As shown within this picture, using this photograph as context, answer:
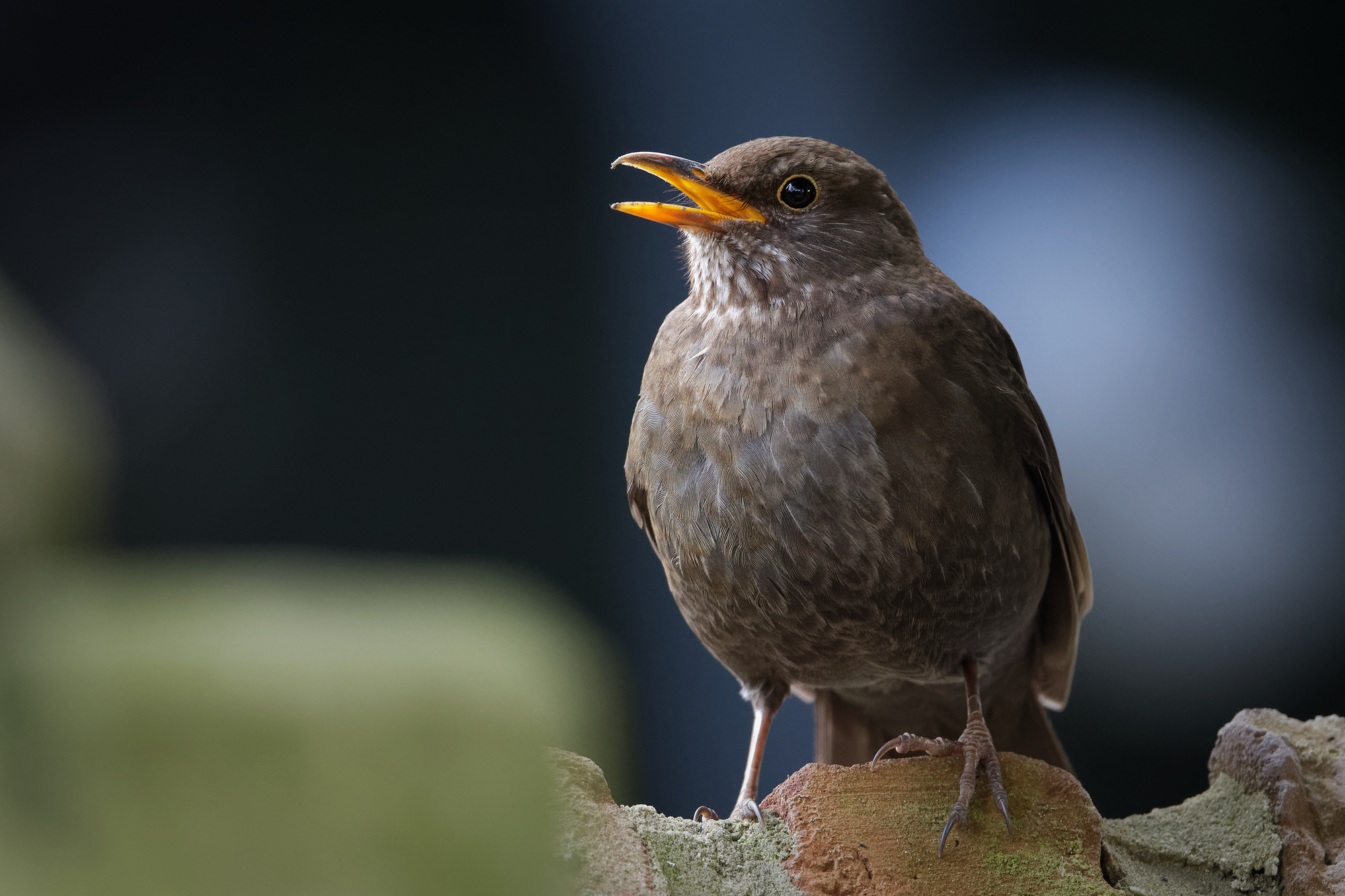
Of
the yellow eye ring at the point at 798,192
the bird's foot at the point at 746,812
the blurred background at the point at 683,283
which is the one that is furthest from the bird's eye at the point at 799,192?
the blurred background at the point at 683,283

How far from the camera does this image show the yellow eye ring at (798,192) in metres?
2.45

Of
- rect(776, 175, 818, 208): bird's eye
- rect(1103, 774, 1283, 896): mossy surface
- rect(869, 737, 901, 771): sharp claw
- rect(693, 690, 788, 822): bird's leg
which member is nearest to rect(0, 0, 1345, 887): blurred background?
rect(693, 690, 788, 822): bird's leg

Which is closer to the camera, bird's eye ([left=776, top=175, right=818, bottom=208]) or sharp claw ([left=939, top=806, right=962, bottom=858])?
sharp claw ([left=939, top=806, right=962, bottom=858])

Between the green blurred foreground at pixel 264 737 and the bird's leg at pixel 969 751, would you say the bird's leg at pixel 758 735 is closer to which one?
the bird's leg at pixel 969 751

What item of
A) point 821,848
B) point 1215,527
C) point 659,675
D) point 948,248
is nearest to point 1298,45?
A: point 948,248

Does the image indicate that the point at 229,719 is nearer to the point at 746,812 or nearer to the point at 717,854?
the point at 717,854

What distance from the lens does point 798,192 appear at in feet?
8.05

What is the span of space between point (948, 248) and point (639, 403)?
255cm

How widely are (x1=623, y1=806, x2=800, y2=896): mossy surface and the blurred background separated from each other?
197 cm

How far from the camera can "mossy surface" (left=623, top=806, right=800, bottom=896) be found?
2.06 m

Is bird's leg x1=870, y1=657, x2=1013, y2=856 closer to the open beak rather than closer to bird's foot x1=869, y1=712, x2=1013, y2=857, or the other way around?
bird's foot x1=869, y1=712, x2=1013, y2=857

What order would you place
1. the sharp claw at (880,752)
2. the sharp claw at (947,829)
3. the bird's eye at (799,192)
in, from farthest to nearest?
the bird's eye at (799,192) < the sharp claw at (880,752) < the sharp claw at (947,829)

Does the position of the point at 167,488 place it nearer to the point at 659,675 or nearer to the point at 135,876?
the point at 659,675

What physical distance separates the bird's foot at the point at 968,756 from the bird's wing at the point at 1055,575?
473 mm
